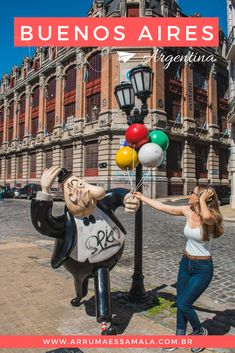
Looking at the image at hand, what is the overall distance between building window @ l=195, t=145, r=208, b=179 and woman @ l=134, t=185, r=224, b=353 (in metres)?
27.6

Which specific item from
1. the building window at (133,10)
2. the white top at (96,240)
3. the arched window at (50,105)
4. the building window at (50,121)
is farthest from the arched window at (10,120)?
the white top at (96,240)

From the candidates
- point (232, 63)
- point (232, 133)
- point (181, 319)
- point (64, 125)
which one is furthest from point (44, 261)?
point (64, 125)

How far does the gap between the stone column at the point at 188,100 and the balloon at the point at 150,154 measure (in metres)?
25.6

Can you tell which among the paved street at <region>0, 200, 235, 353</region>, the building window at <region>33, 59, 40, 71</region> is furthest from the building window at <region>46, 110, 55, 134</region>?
the paved street at <region>0, 200, 235, 353</region>

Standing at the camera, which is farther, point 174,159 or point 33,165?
point 33,165

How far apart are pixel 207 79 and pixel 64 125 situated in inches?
589

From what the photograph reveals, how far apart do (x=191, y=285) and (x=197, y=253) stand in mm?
326

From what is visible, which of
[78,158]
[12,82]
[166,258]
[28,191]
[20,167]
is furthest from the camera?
[12,82]

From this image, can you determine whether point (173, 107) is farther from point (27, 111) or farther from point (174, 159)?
point (27, 111)

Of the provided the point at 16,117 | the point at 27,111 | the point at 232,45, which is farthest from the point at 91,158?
the point at 16,117

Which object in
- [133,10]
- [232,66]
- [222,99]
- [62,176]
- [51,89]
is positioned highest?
[133,10]

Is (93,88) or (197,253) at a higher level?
(93,88)

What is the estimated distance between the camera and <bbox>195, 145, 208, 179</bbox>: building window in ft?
99.8

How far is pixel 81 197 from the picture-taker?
12.2 feet
